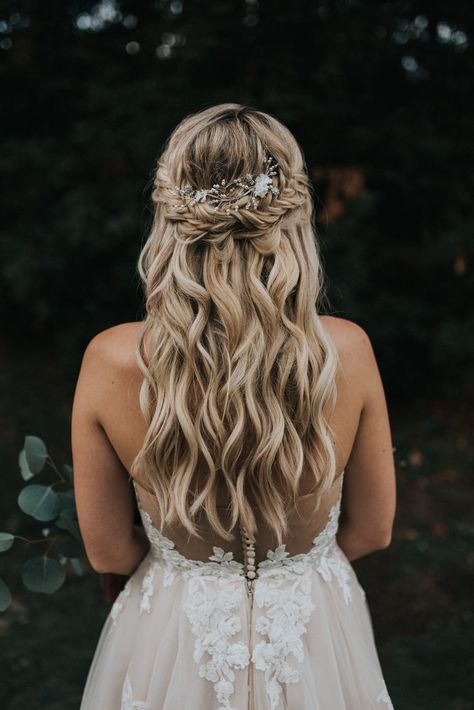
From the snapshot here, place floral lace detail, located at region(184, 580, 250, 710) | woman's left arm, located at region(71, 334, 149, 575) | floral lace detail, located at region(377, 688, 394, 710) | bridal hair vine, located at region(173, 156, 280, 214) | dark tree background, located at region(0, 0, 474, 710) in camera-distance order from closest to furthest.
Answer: bridal hair vine, located at region(173, 156, 280, 214) → woman's left arm, located at region(71, 334, 149, 575) → floral lace detail, located at region(184, 580, 250, 710) → floral lace detail, located at region(377, 688, 394, 710) → dark tree background, located at region(0, 0, 474, 710)

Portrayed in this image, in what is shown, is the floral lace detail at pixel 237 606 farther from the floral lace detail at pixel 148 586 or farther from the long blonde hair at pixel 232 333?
the long blonde hair at pixel 232 333

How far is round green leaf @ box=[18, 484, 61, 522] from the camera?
2.10 m

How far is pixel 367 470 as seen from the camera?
6.12ft

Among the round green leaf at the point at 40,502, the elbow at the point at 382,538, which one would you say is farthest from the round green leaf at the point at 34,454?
the elbow at the point at 382,538

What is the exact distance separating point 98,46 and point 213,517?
489 centimetres

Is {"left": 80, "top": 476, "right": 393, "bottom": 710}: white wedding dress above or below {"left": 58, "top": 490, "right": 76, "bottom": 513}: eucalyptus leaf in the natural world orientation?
below

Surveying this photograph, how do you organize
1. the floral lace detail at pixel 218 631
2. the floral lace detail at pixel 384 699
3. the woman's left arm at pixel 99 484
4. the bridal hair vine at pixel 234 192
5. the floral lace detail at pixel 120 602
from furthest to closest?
the floral lace detail at pixel 120 602 < the floral lace detail at pixel 384 699 < the floral lace detail at pixel 218 631 < the woman's left arm at pixel 99 484 < the bridal hair vine at pixel 234 192

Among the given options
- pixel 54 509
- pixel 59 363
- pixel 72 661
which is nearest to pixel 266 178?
pixel 54 509

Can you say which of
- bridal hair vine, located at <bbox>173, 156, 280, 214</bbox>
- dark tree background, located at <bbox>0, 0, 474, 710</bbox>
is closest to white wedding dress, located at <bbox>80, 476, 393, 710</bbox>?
bridal hair vine, located at <bbox>173, 156, 280, 214</bbox>

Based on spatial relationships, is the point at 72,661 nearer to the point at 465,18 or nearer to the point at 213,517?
the point at 213,517

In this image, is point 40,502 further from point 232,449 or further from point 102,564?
point 232,449

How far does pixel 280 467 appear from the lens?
1.62 metres

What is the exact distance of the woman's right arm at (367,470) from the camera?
169 cm

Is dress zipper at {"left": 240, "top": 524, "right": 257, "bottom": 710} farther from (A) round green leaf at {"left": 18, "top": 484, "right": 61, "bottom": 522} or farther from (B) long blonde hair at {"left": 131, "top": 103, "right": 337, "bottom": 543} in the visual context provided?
(A) round green leaf at {"left": 18, "top": 484, "right": 61, "bottom": 522}
